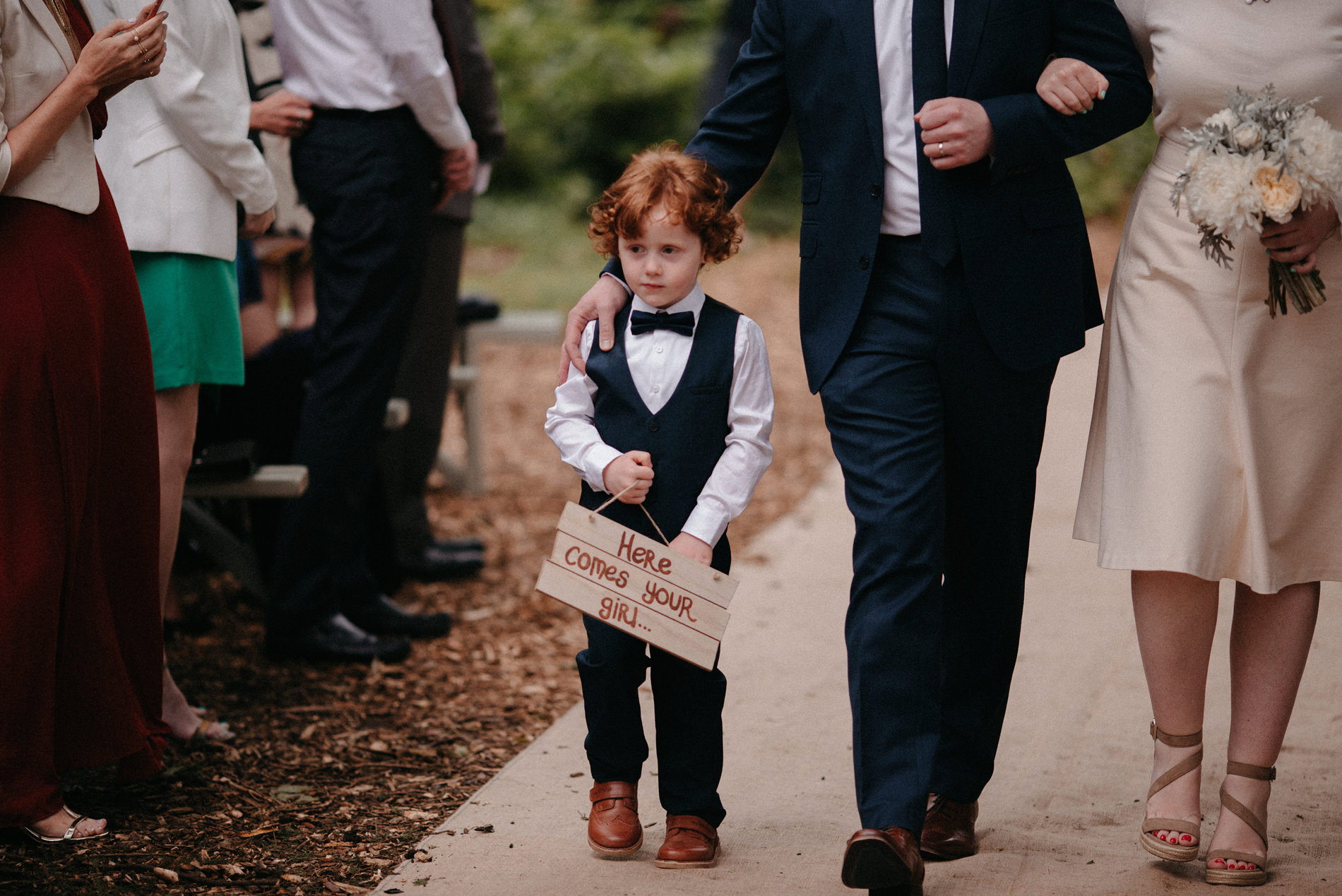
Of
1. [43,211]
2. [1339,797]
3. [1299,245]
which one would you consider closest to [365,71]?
[43,211]

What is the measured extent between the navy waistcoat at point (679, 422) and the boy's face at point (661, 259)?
0.31 ft

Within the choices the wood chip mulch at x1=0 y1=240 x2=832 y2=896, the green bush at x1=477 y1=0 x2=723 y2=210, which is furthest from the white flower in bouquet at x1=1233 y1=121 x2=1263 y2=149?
the green bush at x1=477 y1=0 x2=723 y2=210

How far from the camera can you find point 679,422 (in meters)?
2.94

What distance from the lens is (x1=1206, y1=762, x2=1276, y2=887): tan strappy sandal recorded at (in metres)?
2.93

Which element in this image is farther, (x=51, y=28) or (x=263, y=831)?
(x=263, y=831)

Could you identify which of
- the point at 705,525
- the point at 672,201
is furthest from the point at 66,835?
the point at 672,201

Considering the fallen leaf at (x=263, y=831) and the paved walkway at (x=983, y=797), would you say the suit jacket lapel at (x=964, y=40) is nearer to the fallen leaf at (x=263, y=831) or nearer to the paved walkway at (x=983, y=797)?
the paved walkway at (x=983, y=797)

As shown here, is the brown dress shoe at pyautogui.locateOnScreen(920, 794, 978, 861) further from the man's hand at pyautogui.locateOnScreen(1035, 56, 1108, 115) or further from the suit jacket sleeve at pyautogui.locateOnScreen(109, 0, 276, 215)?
the suit jacket sleeve at pyautogui.locateOnScreen(109, 0, 276, 215)

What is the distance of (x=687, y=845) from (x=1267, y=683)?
1319 mm

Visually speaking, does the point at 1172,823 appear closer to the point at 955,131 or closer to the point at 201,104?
the point at 955,131

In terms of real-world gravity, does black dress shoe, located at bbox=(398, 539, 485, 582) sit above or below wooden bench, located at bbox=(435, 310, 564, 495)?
below

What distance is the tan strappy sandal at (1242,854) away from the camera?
293cm

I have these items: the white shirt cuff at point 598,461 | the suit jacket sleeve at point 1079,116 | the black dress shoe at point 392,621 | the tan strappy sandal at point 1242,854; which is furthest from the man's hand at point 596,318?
the black dress shoe at point 392,621

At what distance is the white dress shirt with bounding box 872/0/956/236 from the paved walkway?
1425mm
